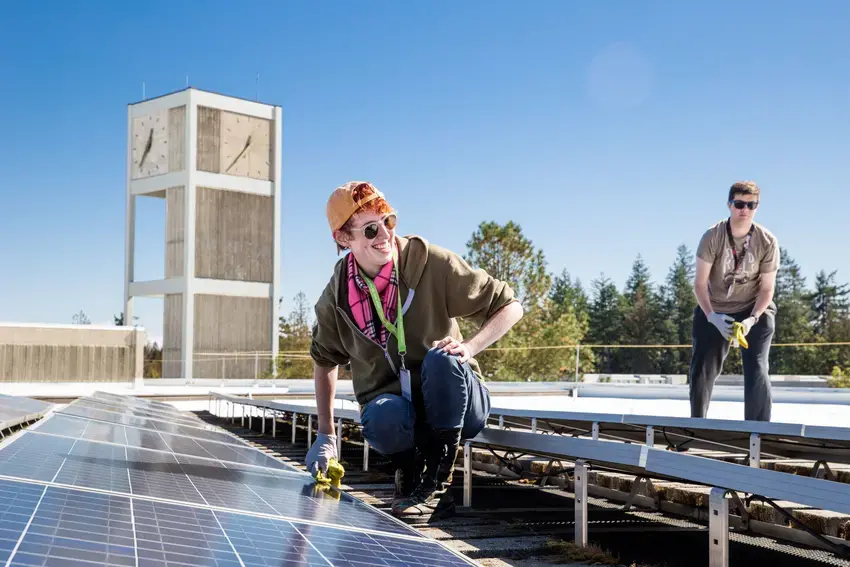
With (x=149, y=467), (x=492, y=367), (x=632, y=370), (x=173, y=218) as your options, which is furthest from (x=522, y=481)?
(x=632, y=370)

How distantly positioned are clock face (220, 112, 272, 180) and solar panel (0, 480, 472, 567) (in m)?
43.1

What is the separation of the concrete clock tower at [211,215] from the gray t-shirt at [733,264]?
124 ft

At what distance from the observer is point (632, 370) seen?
2709 inches

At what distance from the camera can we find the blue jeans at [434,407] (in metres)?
2.96

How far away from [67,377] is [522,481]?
853 inches

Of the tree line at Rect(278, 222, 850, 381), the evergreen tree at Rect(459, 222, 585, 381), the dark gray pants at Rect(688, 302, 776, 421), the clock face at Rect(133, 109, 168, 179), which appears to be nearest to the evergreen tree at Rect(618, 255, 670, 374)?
the tree line at Rect(278, 222, 850, 381)

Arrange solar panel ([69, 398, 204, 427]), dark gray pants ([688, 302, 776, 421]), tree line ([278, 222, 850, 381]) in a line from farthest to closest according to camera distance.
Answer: tree line ([278, 222, 850, 381]), solar panel ([69, 398, 204, 427]), dark gray pants ([688, 302, 776, 421])

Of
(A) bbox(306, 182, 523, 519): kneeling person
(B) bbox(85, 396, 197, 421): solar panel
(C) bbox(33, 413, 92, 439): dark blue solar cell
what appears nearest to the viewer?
(A) bbox(306, 182, 523, 519): kneeling person

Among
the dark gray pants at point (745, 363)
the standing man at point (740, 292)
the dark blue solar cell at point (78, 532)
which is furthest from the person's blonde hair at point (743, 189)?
the dark blue solar cell at point (78, 532)

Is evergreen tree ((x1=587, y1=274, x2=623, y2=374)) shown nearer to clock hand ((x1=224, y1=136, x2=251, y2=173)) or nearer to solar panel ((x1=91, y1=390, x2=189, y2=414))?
clock hand ((x1=224, y1=136, x2=251, y2=173))

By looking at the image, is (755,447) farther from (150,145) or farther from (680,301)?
(680,301)

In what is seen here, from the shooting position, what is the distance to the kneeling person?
312 centimetres

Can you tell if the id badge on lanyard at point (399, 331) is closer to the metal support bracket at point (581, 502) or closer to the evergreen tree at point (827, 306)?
the metal support bracket at point (581, 502)

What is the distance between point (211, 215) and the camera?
142ft
